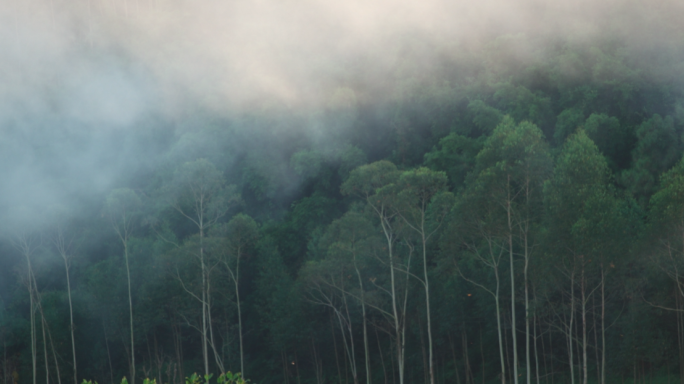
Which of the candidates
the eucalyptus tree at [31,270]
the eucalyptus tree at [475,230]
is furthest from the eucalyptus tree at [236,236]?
the eucalyptus tree at [475,230]

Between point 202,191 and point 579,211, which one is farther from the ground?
point 202,191

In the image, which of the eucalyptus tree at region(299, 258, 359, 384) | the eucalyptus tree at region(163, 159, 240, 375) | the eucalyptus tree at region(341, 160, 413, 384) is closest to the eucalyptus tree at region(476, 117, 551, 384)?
the eucalyptus tree at region(341, 160, 413, 384)

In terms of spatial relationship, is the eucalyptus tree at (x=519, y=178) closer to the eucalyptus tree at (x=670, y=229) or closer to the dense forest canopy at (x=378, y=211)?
the dense forest canopy at (x=378, y=211)

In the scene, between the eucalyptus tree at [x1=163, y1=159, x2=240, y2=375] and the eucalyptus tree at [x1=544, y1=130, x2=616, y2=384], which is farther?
the eucalyptus tree at [x1=163, y1=159, x2=240, y2=375]

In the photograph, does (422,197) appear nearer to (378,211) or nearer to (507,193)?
(378,211)

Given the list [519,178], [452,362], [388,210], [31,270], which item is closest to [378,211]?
[388,210]

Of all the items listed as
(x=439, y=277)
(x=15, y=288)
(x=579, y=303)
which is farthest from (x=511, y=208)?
(x=15, y=288)

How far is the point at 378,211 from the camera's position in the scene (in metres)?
40.3

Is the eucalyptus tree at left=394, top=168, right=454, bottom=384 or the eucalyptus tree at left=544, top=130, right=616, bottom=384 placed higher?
the eucalyptus tree at left=394, top=168, right=454, bottom=384

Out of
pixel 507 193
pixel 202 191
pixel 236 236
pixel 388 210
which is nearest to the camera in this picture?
pixel 507 193

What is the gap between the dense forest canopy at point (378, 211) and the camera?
33500 millimetres

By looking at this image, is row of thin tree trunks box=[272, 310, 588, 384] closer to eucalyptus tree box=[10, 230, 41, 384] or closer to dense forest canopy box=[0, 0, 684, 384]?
dense forest canopy box=[0, 0, 684, 384]

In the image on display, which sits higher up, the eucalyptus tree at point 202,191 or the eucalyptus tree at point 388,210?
the eucalyptus tree at point 202,191

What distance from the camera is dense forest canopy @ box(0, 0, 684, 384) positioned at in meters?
33.5
